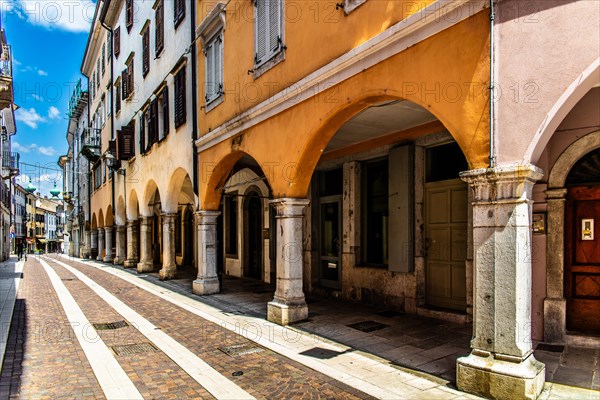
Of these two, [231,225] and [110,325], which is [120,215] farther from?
[110,325]

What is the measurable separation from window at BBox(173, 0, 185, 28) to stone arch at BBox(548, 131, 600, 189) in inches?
459

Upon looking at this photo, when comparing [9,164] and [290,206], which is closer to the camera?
[290,206]

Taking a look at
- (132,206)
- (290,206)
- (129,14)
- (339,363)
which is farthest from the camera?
(129,14)

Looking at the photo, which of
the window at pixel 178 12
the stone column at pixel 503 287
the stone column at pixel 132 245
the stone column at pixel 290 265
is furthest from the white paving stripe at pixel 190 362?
the stone column at pixel 132 245

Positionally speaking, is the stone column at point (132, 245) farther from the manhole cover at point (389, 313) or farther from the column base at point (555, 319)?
the column base at point (555, 319)

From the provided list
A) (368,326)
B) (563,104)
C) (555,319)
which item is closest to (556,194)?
(555,319)

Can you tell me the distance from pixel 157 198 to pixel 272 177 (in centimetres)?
1672

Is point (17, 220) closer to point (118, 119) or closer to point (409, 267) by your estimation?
point (118, 119)

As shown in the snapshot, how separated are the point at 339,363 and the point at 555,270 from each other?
11.5ft

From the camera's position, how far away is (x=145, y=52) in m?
18.0

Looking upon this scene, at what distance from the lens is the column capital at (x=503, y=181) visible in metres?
4.21

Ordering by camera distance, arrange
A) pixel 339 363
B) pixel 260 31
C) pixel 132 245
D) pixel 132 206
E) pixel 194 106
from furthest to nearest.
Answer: pixel 132 245
pixel 132 206
pixel 194 106
pixel 260 31
pixel 339 363

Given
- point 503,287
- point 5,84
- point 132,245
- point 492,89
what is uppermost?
point 5,84

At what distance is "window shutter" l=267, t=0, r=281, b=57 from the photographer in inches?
327
